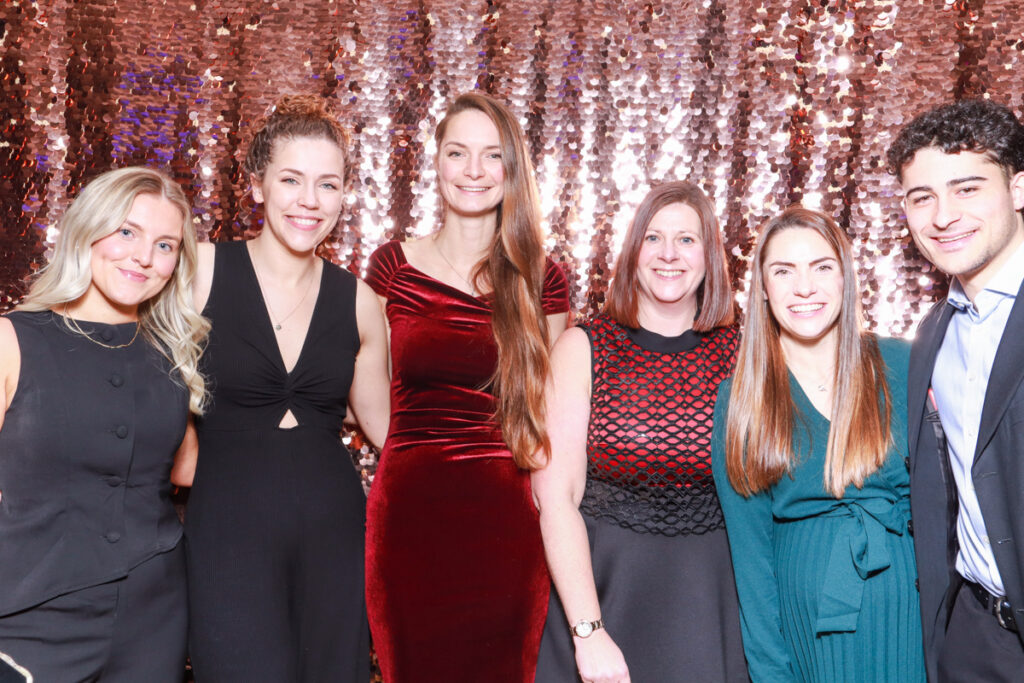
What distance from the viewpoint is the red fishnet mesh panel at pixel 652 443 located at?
6.10ft

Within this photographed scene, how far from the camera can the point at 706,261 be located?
1992 millimetres

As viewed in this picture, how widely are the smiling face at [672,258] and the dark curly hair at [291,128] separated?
0.83 metres

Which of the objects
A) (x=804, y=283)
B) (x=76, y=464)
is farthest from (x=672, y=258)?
(x=76, y=464)

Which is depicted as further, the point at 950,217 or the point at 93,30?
the point at 93,30

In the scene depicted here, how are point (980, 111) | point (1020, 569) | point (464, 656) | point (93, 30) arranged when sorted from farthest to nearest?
point (93, 30) → point (464, 656) → point (980, 111) → point (1020, 569)

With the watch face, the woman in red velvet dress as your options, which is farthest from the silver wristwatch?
the woman in red velvet dress

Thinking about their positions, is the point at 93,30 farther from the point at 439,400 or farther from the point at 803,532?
the point at 803,532

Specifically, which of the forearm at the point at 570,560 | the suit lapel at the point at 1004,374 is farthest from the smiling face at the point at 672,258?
the suit lapel at the point at 1004,374

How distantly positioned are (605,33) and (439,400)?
1.28 m

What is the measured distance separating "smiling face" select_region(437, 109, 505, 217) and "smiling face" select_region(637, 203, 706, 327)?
0.43 meters

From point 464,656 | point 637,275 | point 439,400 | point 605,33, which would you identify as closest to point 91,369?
point 439,400

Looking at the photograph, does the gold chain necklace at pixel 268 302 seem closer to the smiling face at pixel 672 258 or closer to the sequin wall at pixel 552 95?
the sequin wall at pixel 552 95

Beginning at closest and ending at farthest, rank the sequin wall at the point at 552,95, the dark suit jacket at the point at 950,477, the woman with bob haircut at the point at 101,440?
the dark suit jacket at the point at 950,477
the woman with bob haircut at the point at 101,440
the sequin wall at the point at 552,95

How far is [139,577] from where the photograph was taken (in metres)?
1.67
